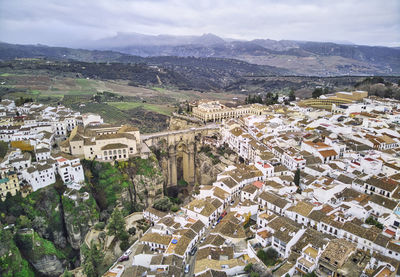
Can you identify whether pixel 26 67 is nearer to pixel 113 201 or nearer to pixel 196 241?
pixel 113 201

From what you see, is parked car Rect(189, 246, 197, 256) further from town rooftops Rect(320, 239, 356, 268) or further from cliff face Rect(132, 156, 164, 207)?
cliff face Rect(132, 156, 164, 207)

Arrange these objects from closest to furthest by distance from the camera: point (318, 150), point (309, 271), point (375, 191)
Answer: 1. point (309, 271)
2. point (375, 191)
3. point (318, 150)

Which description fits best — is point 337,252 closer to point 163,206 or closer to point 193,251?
point 193,251

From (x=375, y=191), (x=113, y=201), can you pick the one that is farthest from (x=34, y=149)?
(x=375, y=191)

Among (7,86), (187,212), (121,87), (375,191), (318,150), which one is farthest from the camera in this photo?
(121,87)

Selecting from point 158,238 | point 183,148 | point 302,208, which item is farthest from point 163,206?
point 183,148

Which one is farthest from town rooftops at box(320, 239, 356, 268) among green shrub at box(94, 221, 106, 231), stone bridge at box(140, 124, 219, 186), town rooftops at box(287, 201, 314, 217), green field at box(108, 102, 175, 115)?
green field at box(108, 102, 175, 115)
